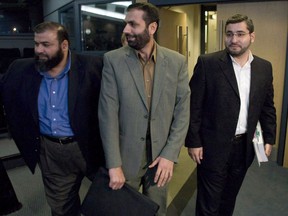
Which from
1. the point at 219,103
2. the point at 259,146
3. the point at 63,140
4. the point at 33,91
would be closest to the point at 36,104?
the point at 33,91

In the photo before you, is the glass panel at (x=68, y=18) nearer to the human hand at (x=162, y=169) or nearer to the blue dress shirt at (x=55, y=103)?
the blue dress shirt at (x=55, y=103)

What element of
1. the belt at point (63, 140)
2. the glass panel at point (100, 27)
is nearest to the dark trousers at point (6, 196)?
the belt at point (63, 140)

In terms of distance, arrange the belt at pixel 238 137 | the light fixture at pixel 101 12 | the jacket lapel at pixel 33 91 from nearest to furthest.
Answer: the jacket lapel at pixel 33 91 → the belt at pixel 238 137 → the light fixture at pixel 101 12

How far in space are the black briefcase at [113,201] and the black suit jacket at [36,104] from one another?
0.21 meters

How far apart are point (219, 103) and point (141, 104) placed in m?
0.50

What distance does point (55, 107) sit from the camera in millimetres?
1547

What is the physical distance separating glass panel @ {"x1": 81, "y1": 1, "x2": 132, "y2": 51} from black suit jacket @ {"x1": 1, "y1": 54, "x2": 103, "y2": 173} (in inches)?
114

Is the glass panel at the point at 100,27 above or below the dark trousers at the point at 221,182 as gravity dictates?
above

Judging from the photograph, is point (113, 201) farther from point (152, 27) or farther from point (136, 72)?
point (152, 27)

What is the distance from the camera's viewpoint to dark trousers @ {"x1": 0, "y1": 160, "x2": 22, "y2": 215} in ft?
6.69

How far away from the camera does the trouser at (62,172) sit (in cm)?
160

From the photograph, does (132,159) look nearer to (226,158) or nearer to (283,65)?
(226,158)

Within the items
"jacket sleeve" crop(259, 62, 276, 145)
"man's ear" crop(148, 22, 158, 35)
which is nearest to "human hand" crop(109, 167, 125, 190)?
"man's ear" crop(148, 22, 158, 35)

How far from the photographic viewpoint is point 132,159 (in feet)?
4.73
